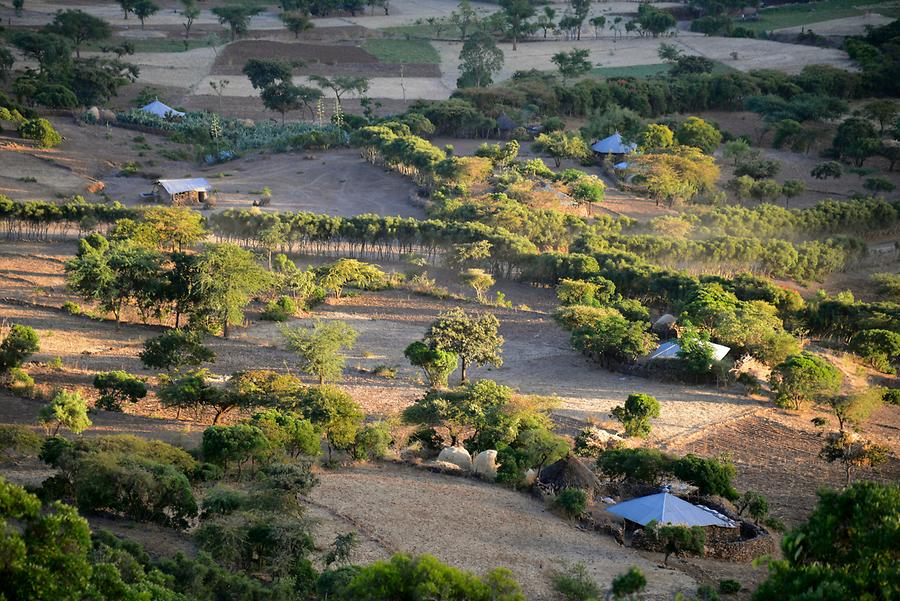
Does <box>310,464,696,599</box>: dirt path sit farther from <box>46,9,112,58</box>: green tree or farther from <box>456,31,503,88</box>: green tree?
<box>46,9,112,58</box>: green tree

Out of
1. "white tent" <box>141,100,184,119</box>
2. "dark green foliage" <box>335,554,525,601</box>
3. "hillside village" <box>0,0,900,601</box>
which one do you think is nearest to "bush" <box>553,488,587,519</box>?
"hillside village" <box>0,0,900,601</box>

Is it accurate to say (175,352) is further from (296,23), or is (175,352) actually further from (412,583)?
(296,23)

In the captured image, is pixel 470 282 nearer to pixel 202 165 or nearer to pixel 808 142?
pixel 202 165

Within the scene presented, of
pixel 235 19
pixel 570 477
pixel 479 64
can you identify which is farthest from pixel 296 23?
pixel 570 477

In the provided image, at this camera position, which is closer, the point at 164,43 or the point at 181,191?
the point at 181,191

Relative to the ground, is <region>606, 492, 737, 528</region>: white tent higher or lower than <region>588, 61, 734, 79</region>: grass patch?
lower

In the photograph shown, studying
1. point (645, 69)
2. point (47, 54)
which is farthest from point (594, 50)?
point (47, 54)
